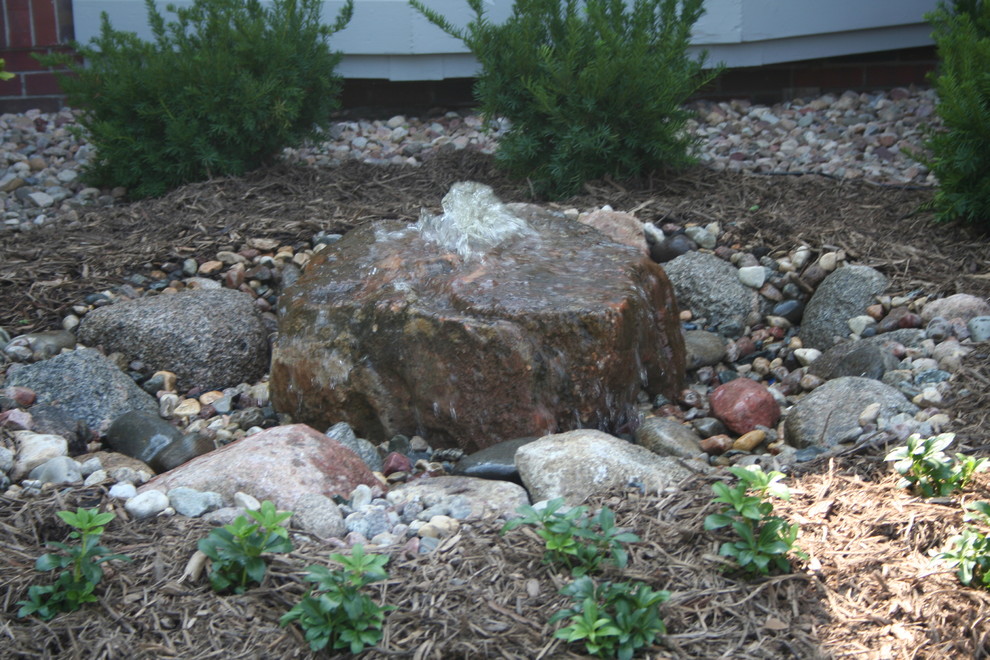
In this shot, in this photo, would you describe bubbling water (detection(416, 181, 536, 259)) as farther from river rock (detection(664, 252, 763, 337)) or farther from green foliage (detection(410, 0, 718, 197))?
river rock (detection(664, 252, 763, 337))

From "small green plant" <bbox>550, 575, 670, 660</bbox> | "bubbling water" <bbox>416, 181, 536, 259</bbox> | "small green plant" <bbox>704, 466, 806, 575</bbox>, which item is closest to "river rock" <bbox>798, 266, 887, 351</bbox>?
"bubbling water" <bbox>416, 181, 536, 259</bbox>

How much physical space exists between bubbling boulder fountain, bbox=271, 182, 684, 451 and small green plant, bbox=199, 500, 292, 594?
1152 mm

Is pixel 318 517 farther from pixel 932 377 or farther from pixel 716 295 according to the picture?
pixel 716 295

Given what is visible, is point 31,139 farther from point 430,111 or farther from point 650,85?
point 650,85

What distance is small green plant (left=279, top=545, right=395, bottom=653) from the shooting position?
194 centimetres

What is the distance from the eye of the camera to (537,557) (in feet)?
7.32

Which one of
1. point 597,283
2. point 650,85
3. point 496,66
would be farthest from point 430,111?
point 597,283

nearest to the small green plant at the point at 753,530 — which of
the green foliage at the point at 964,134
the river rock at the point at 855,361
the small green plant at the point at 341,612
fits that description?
the small green plant at the point at 341,612

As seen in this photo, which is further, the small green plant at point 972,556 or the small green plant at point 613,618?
the small green plant at point 972,556

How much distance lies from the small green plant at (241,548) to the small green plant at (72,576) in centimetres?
20

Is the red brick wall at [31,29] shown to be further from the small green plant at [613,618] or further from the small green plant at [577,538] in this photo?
the small green plant at [613,618]

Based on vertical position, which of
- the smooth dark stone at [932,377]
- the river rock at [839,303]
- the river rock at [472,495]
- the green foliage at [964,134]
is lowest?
the river rock at [472,495]

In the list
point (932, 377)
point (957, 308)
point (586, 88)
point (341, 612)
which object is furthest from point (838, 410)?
point (586, 88)

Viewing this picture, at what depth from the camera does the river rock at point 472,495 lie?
2510mm
